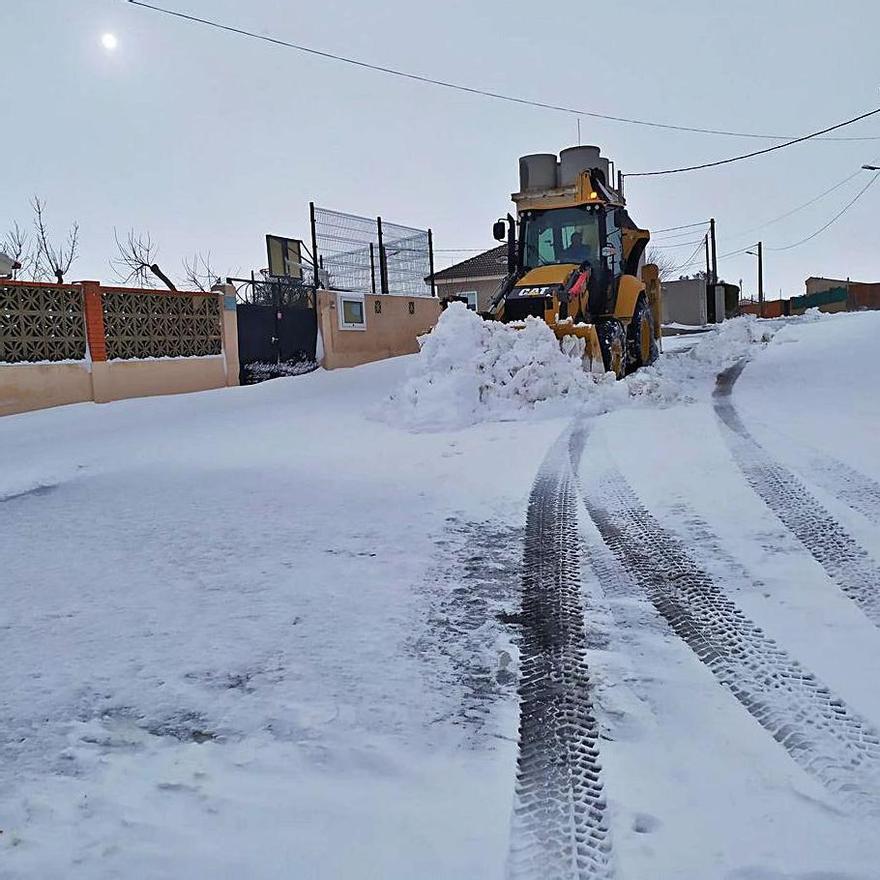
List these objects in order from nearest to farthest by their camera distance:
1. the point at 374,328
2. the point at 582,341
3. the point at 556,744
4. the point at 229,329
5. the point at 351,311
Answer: the point at 556,744 → the point at 582,341 → the point at 229,329 → the point at 351,311 → the point at 374,328

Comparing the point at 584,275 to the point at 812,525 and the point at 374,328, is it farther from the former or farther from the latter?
the point at 374,328

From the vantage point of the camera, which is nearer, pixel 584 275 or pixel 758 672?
pixel 758 672

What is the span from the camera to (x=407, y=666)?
255cm

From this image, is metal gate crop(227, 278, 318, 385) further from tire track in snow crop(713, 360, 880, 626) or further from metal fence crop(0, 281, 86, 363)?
tire track in snow crop(713, 360, 880, 626)

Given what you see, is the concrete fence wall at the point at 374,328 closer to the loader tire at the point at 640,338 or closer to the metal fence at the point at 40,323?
the loader tire at the point at 640,338

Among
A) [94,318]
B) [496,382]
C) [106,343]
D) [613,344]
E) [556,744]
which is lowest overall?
[556,744]

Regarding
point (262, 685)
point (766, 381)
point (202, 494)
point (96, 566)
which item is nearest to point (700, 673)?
point (262, 685)

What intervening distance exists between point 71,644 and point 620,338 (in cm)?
931

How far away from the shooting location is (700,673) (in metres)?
2.42

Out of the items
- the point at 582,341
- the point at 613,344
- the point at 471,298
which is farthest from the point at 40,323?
the point at 471,298

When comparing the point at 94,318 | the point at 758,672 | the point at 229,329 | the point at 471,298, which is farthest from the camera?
the point at 471,298

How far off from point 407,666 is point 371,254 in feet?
51.1

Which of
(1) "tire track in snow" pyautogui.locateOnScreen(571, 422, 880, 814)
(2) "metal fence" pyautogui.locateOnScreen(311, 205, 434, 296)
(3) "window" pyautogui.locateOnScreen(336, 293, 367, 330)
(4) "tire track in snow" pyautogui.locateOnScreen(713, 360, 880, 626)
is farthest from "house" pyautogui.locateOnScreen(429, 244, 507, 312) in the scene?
(1) "tire track in snow" pyautogui.locateOnScreen(571, 422, 880, 814)

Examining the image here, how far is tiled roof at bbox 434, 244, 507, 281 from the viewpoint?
35388 mm
